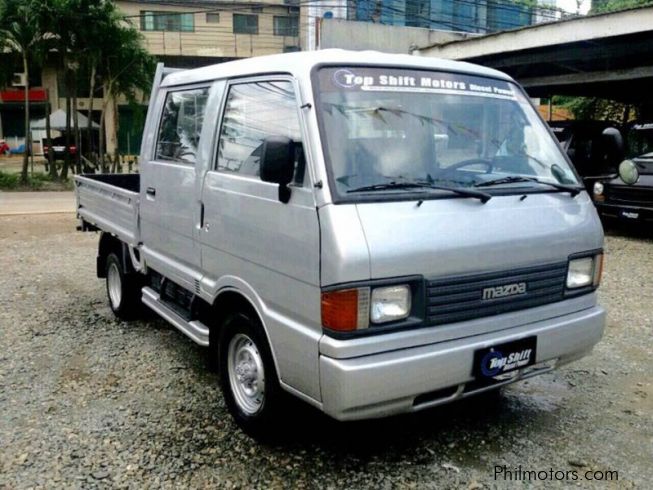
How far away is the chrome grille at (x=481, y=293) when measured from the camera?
9.30 feet

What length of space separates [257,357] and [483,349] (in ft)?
3.86

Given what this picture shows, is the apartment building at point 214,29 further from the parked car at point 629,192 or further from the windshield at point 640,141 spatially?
the parked car at point 629,192

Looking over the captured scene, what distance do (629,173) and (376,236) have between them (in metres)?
7.94

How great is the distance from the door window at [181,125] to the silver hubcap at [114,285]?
161cm

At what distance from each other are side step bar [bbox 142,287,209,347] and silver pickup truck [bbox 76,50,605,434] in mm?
41

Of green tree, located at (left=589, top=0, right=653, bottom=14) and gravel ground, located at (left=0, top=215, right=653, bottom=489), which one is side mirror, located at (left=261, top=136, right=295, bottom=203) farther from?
green tree, located at (left=589, top=0, right=653, bottom=14)

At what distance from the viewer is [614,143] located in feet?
13.8

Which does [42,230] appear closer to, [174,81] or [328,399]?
[174,81]

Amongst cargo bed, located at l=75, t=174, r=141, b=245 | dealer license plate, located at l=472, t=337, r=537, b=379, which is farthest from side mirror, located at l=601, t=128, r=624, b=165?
cargo bed, located at l=75, t=174, r=141, b=245

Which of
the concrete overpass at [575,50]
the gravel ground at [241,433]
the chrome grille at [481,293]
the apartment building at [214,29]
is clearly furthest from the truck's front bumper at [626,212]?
the apartment building at [214,29]

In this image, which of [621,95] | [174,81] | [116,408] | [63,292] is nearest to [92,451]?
[116,408]

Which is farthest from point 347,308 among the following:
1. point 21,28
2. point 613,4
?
point 613,4

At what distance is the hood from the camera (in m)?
2.72

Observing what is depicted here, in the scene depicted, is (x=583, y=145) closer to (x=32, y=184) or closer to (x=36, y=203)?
(x=36, y=203)
